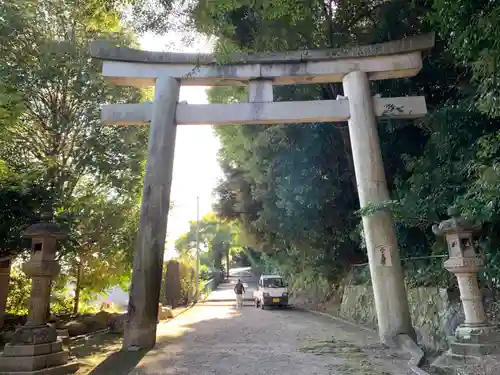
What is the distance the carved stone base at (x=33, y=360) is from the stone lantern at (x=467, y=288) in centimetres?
593

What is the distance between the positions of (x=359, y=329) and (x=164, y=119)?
7.62 m

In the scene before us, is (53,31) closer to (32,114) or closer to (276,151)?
(32,114)

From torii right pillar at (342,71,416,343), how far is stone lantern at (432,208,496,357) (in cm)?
153

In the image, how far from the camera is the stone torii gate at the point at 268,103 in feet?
25.3

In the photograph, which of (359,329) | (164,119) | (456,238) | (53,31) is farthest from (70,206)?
(456,238)

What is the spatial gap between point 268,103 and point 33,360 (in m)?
6.58

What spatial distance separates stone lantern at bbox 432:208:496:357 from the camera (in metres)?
5.21

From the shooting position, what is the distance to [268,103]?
8.55 meters

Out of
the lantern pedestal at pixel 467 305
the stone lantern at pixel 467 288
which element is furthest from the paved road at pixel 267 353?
the stone lantern at pixel 467 288

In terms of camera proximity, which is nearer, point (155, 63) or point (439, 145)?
point (439, 145)

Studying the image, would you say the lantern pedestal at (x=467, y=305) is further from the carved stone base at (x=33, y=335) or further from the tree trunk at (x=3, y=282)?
the tree trunk at (x=3, y=282)

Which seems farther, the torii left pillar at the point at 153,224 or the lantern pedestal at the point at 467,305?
the torii left pillar at the point at 153,224

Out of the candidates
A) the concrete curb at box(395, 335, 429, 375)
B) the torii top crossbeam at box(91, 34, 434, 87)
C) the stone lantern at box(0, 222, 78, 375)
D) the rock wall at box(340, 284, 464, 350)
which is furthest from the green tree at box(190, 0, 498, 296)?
the stone lantern at box(0, 222, 78, 375)

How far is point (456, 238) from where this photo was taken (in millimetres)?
5809
